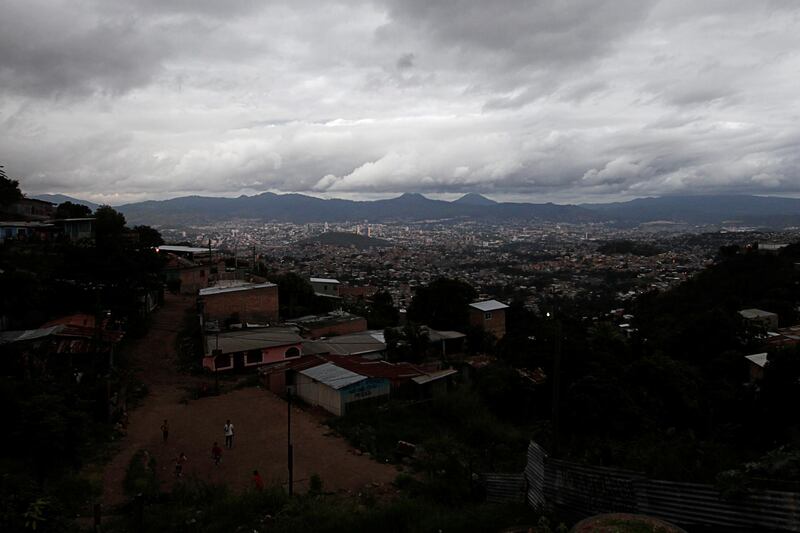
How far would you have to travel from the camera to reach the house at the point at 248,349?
17953 mm

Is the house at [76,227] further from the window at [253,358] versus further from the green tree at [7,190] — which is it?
the window at [253,358]

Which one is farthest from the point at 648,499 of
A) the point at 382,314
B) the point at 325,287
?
the point at 325,287

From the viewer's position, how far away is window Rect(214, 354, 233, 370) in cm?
1786

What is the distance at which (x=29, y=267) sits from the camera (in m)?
17.1

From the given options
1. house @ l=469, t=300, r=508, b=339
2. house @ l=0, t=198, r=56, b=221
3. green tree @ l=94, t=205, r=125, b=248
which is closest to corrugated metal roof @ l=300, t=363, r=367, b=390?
house @ l=469, t=300, r=508, b=339

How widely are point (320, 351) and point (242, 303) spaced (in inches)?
205

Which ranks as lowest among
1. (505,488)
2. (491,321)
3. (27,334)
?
(491,321)

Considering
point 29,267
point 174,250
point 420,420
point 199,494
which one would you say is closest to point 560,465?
point 199,494

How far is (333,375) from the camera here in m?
15.5

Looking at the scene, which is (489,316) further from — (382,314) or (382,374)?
(382,374)

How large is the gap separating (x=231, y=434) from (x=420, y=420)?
188 inches

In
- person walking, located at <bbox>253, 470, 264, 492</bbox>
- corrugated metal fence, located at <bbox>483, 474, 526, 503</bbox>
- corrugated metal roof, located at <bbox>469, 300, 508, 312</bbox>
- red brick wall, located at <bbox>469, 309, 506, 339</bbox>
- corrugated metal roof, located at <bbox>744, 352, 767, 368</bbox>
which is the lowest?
red brick wall, located at <bbox>469, 309, 506, 339</bbox>

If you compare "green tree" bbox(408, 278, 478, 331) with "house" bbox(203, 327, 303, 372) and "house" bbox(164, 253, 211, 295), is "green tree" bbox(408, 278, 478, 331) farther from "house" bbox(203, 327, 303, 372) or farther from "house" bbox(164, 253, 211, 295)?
"house" bbox(164, 253, 211, 295)

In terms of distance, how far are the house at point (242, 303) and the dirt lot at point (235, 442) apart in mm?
4553
